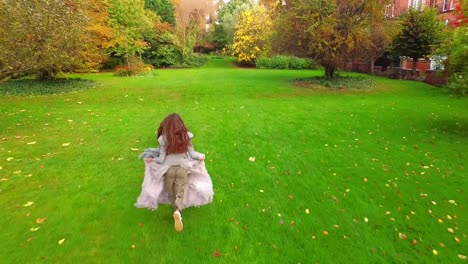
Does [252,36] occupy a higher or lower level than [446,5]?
lower

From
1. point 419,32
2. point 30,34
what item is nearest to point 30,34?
point 30,34

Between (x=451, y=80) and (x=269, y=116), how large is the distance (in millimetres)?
6143

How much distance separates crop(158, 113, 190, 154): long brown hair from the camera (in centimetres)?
454

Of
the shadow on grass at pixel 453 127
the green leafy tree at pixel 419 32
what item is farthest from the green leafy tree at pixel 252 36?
the shadow on grass at pixel 453 127

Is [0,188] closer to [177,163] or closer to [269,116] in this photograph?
[177,163]

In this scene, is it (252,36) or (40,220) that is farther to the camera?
(252,36)

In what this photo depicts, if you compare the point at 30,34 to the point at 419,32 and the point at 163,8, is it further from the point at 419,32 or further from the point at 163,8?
the point at 163,8

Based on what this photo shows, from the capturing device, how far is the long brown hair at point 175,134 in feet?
14.9

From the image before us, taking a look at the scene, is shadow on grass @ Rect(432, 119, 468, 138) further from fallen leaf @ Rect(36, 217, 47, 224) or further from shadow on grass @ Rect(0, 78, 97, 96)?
shadow on grass @ Rect(0, 78, 97, 96)

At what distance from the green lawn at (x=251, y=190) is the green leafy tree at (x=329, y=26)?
7742mm

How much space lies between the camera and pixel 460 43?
9539 mm

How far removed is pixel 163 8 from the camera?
5503cm

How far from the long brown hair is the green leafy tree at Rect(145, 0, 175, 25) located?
53845mm

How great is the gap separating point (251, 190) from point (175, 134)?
7.26 ft
